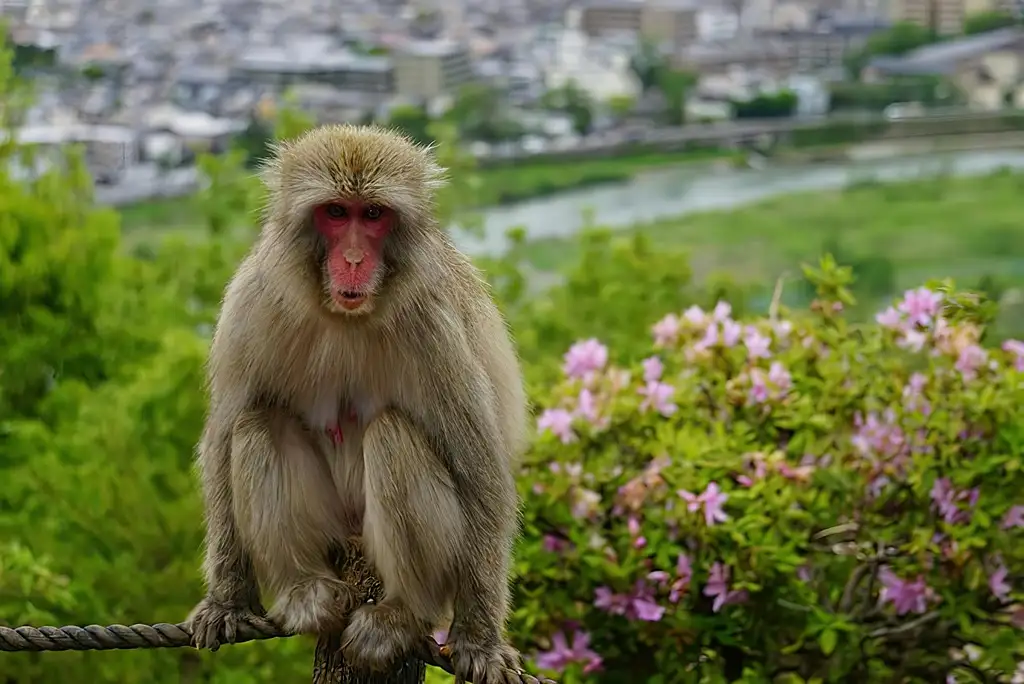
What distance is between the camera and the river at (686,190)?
6980mm

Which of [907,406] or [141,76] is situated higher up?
[141,76]

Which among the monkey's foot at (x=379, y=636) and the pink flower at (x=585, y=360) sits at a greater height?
the pink flower at (x=585, y=360)

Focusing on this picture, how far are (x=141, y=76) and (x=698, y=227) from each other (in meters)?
3.48

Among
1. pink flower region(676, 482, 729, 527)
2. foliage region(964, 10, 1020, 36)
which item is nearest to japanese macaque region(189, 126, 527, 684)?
pink flower region(676, 482, 729, 527)

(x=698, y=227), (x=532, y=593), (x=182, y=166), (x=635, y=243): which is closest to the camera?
(x=532, y=593)

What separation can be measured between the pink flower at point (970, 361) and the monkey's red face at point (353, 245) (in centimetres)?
207

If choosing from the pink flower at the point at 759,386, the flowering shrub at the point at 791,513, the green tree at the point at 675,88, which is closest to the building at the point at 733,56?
the green tree at the point at 675,88

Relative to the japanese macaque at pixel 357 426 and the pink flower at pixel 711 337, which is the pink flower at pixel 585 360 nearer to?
the pink flower at pixel 711 337

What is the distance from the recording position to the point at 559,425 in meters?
4.25

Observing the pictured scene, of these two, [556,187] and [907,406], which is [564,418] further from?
[556,187]

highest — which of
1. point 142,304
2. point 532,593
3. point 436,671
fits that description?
point 142,304

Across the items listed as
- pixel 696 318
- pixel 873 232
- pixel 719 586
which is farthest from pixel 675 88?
pixel 719 586

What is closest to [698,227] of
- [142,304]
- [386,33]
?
[386,33]

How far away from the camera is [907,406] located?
→ 4.20 meters
